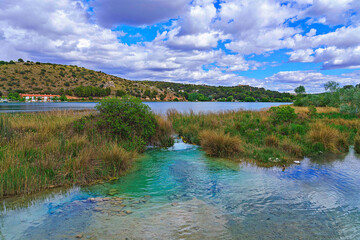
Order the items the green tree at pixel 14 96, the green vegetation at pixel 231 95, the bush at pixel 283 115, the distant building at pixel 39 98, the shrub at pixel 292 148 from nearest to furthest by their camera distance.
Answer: the shrub at pixel 292 148
the bush at pixel 283 115
the green tree at pixel 14 96
the distant building at pixel 39 98
the green vegetation at pixel 231 95

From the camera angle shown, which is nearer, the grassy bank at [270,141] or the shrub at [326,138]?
the grassy bank at [270,141]

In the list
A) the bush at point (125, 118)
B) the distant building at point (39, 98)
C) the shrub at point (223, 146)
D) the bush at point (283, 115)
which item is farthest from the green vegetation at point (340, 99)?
the distant building at point (39, 98)

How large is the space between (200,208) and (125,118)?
7283mm

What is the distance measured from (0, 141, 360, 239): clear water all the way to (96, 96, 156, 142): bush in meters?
3.44

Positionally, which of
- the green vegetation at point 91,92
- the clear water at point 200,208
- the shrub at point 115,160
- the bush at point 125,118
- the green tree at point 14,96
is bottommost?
the clear water at point 200,208

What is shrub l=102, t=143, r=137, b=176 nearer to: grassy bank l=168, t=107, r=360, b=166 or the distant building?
grassy bank l=168, t=107, r=360, b=166

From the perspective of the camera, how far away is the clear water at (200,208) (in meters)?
4.05

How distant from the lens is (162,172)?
778 centimetres

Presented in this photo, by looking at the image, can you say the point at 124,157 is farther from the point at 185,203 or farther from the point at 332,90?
the point at 332,90

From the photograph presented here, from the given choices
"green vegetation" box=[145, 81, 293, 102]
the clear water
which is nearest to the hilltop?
"green vegetation" box=[145, 81, 293, 102]

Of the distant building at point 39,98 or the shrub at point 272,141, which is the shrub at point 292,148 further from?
the distant building at point 39,98

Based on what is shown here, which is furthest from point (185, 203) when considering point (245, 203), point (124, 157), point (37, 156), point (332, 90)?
point (332, 90)

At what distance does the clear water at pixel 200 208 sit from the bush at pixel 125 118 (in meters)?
3.44

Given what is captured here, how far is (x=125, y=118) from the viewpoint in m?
11.0
